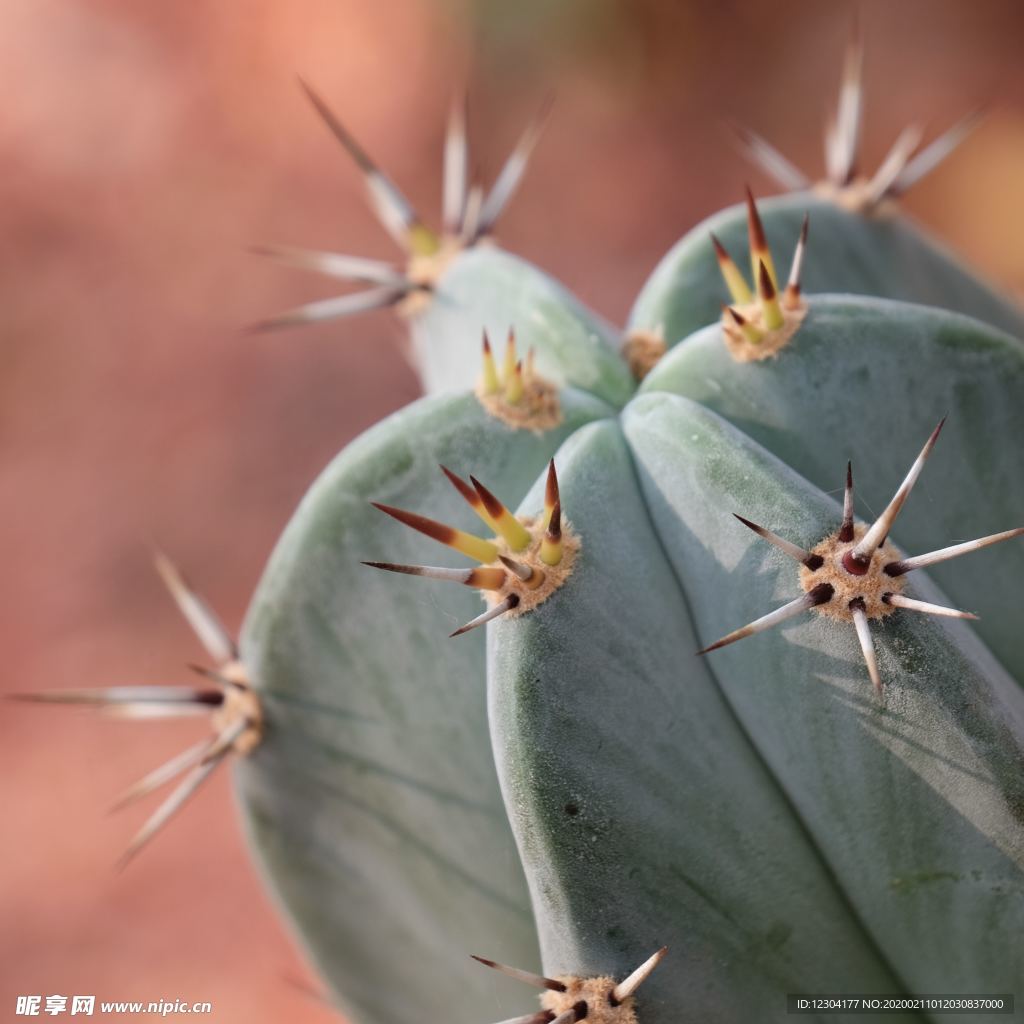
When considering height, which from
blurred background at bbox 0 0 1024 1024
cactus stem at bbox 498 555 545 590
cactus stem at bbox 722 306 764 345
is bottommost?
cactus stem at bbox 498 555 545 590

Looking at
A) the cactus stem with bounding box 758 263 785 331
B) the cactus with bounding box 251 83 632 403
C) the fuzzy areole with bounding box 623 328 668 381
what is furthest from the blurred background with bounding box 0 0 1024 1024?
the cactus stem with bounding box 758 263 785 331

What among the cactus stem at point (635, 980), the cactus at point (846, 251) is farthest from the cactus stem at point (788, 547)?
the cactus at point (846, 251)

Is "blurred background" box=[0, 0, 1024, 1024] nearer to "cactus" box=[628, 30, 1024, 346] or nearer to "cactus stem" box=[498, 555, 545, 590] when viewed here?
"cactus" box=[628, 30, 1024, 346]

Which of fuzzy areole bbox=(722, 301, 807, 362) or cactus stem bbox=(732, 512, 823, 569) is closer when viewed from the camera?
cactus stem bbox=(732, 512, 823, 569)

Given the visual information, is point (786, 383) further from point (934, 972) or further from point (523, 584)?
point (934, 972)

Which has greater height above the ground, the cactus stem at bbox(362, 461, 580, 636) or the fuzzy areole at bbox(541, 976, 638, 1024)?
the cactus stem at bbox(362, 461, 580, 636)

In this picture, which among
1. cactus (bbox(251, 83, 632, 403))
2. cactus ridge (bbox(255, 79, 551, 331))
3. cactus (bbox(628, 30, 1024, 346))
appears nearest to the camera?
cactus (bbox(251, 83, 632, 403))
